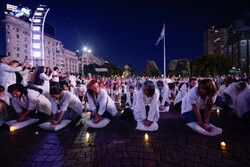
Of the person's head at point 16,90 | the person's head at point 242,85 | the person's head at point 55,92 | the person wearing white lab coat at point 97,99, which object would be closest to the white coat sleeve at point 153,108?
the person wearing white lab coat at point 97,99

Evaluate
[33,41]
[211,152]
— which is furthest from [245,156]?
[33,41]

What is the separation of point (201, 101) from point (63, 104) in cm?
425

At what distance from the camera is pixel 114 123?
4906 millimetres

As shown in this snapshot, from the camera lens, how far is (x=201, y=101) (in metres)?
4.05

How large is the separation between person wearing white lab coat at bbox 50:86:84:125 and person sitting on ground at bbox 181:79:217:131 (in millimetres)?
3765

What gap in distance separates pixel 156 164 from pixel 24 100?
459 cm

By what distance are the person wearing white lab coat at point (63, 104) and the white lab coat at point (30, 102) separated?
2.30ft

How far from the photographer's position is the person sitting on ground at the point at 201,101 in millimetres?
3613

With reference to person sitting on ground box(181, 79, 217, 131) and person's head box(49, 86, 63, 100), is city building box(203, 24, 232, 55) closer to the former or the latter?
person sitting on ground box(181, 79, 217, 131)

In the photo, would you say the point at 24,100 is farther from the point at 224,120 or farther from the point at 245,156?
the point at 224,120

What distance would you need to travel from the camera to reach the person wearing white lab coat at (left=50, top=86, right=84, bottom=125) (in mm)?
4036

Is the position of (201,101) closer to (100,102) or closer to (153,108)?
(153,108)

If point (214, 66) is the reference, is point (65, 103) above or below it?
below

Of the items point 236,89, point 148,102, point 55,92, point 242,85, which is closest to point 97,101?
point 55,92
